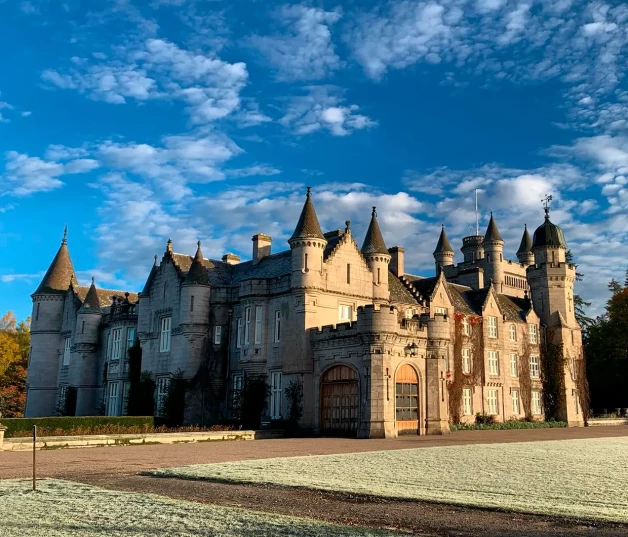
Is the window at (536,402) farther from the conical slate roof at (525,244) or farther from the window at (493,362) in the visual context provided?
the conical slate roof at (525,244)

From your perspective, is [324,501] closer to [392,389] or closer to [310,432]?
[392,389]

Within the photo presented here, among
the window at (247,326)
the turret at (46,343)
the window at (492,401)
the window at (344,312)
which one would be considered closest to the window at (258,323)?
the window at (247,326)

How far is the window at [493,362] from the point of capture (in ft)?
160

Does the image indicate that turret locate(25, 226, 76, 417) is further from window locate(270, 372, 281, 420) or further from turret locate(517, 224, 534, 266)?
turret locate(517, 224, 534, 266)

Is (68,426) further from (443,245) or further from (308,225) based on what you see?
(443,245)

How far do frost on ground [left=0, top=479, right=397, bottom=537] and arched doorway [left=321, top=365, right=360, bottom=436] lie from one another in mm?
22894

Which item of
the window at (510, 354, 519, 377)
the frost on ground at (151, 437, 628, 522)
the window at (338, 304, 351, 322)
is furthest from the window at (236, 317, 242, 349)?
the window at (510, 354, 519, 377)

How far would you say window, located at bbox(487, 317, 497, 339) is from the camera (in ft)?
162

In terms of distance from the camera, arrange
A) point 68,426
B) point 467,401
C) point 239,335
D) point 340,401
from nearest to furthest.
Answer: point 68,426
point 340,401
point 239,335
point 467,401

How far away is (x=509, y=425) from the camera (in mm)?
45594

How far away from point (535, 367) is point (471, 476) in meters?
39.2

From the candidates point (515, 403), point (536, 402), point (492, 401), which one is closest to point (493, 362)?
point (492, 401)

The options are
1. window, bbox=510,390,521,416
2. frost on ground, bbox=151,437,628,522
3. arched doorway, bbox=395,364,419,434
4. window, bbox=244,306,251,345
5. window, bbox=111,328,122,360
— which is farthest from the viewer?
window, bbox=111,328,122,360

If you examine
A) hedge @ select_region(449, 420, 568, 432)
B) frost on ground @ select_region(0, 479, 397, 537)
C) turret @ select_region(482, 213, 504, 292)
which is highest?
turret @ select_region(482, 213, 504, 292)
